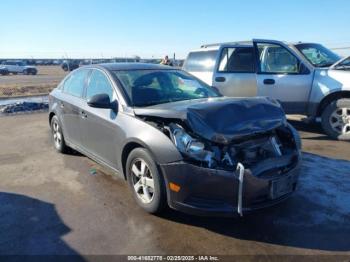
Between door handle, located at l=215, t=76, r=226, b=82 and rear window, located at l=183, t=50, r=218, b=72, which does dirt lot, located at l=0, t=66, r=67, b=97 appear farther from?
door handle, located at l=215, t=76, r=226, b=82

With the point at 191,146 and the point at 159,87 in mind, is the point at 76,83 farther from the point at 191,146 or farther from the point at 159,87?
the point at 191,146

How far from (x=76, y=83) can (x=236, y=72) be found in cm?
362

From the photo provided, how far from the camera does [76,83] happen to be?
19.4ft

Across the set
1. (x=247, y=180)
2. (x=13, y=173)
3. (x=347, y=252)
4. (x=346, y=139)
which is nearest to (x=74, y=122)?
(x=13, y=173)

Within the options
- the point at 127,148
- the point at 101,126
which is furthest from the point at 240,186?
the point at 101,126

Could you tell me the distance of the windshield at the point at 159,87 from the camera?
458 cm

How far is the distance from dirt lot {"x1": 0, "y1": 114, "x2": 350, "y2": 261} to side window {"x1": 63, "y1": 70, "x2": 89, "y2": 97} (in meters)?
1.27

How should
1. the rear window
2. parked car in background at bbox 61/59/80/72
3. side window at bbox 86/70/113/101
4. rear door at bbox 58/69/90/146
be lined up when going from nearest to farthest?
side window at bbox 86/70/113/101, rear door at bbox 58/69/90/146, the rear window, parked car in background at bbox 61/59/80/72

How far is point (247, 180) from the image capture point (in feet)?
11.0

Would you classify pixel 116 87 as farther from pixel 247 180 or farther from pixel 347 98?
pixel 347 98

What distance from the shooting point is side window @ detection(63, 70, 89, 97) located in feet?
18.5

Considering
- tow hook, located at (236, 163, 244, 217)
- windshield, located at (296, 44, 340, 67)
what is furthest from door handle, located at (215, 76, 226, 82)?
tow hook, located at (236, 163, 244, 217)

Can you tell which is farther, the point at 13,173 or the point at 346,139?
the point at 346,139

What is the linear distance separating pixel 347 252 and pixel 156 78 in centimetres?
315
